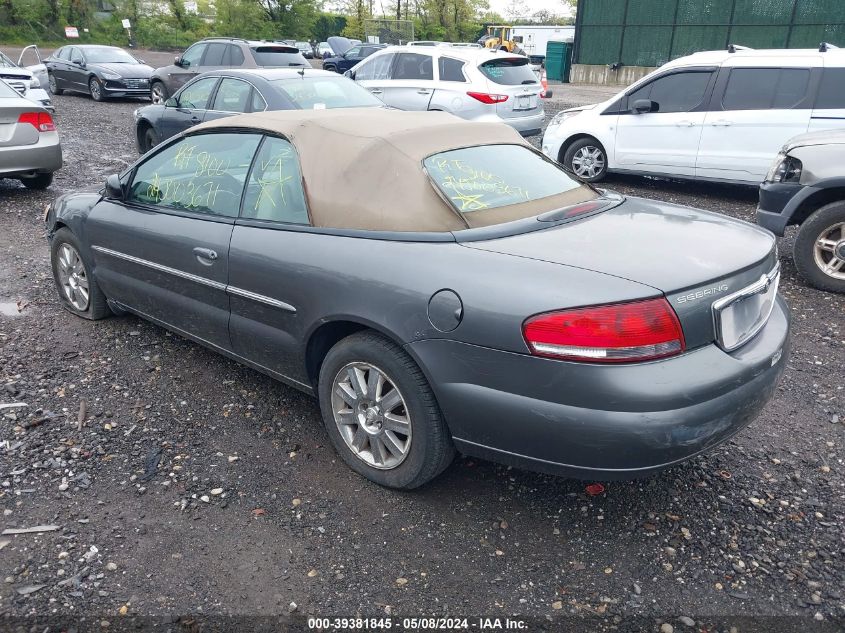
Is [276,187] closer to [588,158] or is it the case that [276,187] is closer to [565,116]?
[588,158]

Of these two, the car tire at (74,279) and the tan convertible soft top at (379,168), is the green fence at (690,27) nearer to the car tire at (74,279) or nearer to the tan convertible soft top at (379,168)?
the tan convertible soft top at (379,168)

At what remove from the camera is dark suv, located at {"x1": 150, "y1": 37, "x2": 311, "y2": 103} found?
43.1 ft

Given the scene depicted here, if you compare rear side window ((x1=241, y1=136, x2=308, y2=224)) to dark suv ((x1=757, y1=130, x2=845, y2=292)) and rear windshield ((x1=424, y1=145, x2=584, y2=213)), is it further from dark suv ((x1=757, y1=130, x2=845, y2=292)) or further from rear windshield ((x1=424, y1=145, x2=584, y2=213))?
dark suv ((x1=757, y1=130, x2=845, y2=292))

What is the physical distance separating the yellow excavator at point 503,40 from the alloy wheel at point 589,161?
18633mm

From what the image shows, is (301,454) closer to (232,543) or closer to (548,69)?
(232,543)

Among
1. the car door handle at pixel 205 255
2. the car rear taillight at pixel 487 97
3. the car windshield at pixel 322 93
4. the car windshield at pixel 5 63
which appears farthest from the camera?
the car windshield at pixel 5 63

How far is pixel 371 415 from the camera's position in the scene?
3.08 meters

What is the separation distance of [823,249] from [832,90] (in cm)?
307

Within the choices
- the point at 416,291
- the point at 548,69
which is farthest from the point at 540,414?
the point at 548,69

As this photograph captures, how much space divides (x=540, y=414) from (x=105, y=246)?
3224 millimetres

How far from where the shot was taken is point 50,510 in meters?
3.01

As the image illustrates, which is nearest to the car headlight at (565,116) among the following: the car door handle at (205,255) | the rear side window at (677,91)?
the rear side window at (677,91)

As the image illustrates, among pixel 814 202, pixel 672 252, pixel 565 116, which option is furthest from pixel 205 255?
pixel 565 116

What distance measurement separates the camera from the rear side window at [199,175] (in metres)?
3.71
